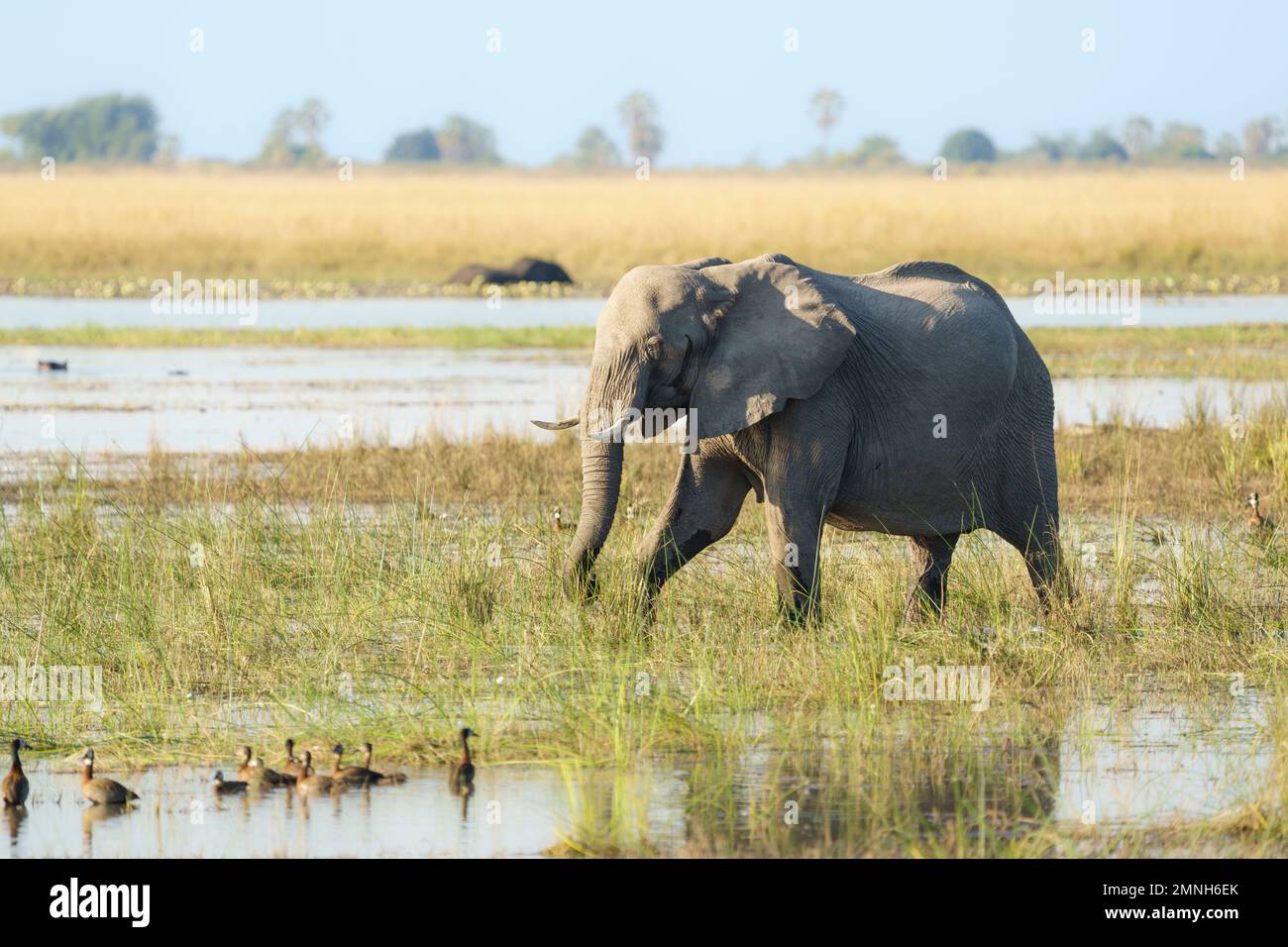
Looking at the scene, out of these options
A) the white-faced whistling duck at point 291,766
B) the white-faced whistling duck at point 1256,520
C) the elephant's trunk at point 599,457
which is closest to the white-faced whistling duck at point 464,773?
the white-faced whistling duck at point 291,766

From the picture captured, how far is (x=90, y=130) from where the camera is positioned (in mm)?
134000

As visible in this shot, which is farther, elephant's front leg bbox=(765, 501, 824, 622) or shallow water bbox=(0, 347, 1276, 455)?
shallow water bbox=(0, 347, 1276, 455)

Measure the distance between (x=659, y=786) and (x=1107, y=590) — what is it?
3.96m

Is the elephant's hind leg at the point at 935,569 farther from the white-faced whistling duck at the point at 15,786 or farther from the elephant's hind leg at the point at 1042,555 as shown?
the white-faced whistling duck at the point at 15,786

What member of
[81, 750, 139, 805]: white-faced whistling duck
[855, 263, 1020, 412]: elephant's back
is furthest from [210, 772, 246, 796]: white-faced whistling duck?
[855, 263, 1020, 412]: elephant's back

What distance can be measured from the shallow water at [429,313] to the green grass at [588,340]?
55.2 inches

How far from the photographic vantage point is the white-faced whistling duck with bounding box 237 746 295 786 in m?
7.16

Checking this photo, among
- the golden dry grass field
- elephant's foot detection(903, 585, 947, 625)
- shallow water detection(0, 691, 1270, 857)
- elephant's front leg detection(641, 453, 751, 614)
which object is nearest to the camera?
shallow water detection(0, 691, 1270, 857)

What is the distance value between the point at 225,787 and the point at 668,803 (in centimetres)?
156

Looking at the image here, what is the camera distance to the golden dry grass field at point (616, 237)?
142ft

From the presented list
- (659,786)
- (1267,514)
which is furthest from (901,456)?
(1267,514)

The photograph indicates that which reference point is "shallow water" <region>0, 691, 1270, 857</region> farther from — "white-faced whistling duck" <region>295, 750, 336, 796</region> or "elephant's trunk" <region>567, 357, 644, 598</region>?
"elephant's trunk" <region>567, 357, 644, 598</region>

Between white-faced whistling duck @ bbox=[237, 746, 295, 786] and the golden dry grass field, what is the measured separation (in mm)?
32070

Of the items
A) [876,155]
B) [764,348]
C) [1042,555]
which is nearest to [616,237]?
[1042,555]
